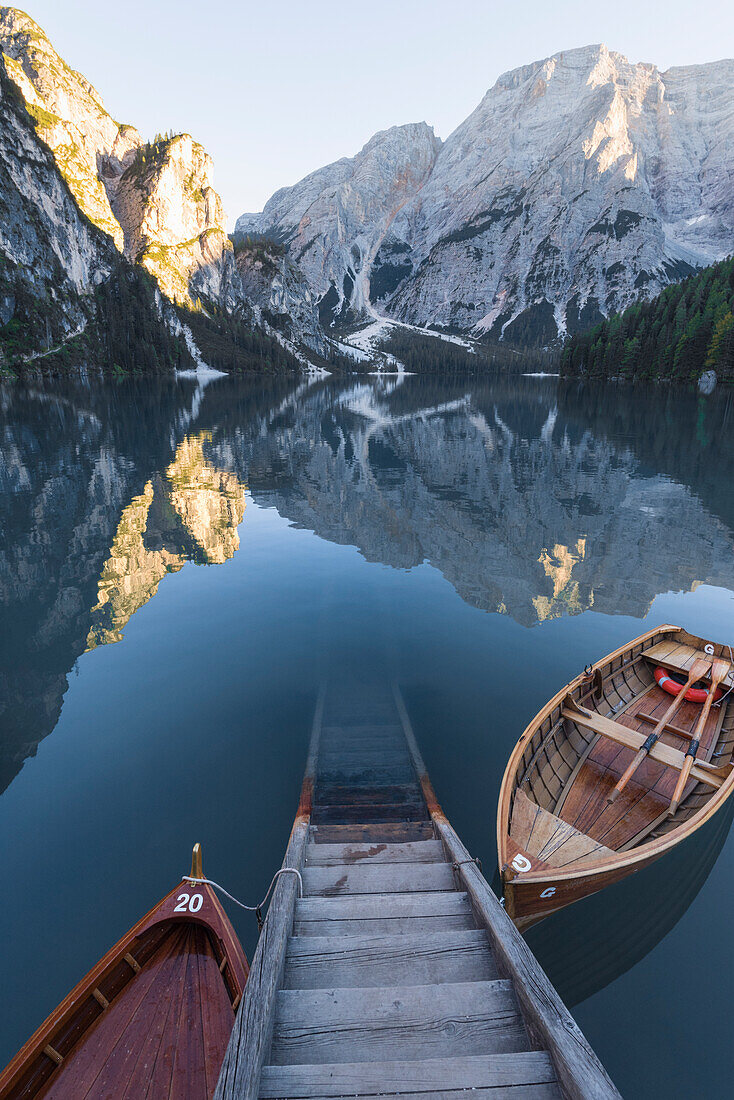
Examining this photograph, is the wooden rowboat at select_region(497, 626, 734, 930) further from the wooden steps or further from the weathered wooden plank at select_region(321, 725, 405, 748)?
the weathered wooden plank at select_region(321, 725, 405, 748)

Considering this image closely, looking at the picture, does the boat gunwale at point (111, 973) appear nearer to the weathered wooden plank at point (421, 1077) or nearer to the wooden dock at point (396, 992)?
the wooden dock at point (396, 992)

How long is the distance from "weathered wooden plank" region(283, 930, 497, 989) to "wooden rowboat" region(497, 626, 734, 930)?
1.45 metres

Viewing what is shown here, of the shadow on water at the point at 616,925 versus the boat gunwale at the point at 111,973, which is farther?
the shadow on water at the point at 616,925

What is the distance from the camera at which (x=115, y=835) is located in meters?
8.83

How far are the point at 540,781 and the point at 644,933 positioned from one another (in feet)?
8.30

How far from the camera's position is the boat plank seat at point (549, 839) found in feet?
23.5

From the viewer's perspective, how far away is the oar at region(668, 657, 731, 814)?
862cm

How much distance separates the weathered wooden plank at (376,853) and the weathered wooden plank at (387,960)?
1.89 m

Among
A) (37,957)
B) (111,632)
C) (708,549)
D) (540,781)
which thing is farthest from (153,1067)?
(708,549)

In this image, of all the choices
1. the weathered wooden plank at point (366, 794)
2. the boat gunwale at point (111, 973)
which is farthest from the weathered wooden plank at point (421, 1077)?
the weathered wooden plank at point (366, 794)

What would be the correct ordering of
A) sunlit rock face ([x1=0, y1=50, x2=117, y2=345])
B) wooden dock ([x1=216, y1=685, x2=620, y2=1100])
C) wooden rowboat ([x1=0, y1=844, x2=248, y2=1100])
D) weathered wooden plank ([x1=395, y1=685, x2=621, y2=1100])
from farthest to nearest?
sunlit rock face ([x1=0, y1=50, x2=117, y2=345]), wooden rowboat ([x1=0, y1=844, x2=248, y2=1100]), wooden dock ([x1=216, y1=685, x2=620, y2=1100]), weathered wooden plank ([x1=395, y1=685, x2=621, y2=1100])

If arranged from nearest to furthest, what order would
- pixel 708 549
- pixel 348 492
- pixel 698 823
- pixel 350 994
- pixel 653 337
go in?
1. pixel 350 994
2. pixel 698 823
3. pixel 708 549
4. pixel 348 492
5. pixel 653 337

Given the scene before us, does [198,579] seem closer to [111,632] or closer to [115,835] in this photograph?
[111,632]

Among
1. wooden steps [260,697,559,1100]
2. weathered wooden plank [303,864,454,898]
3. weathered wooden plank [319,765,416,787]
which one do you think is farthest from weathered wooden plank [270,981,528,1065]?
weathered wooden plank [319,765,416,787]
